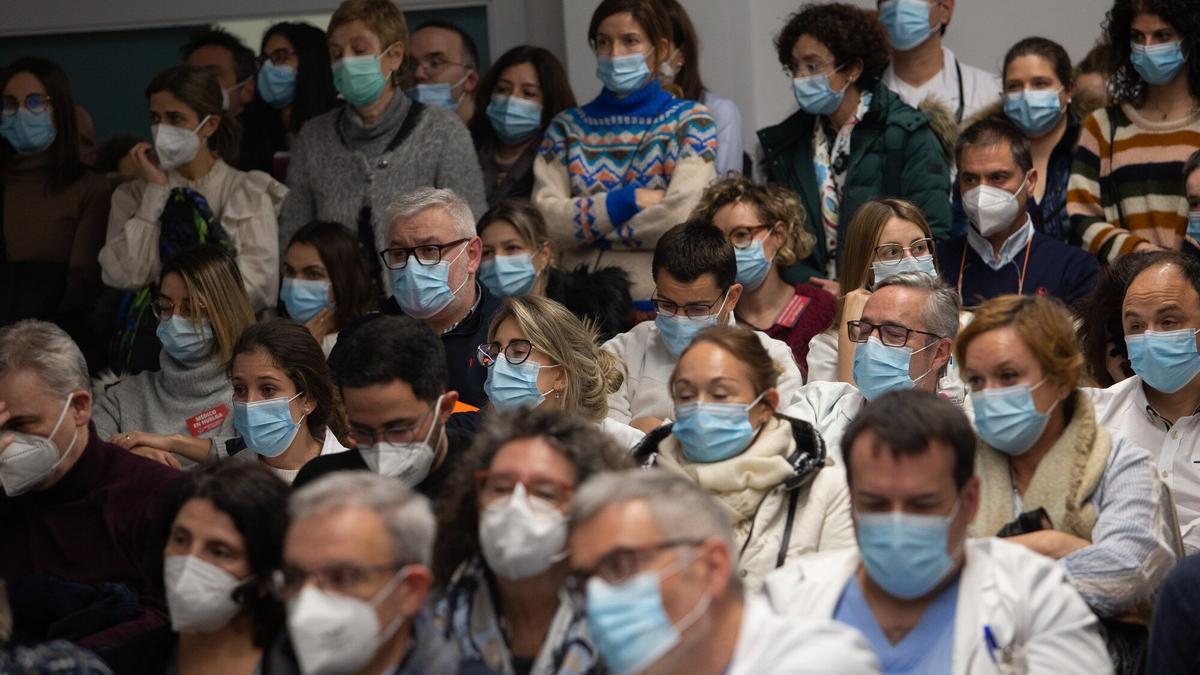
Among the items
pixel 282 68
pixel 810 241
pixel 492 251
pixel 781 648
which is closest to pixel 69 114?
pixel 282 68

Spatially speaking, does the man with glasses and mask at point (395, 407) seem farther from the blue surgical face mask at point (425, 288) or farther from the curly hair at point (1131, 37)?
the curly hair at point (1131, 37)

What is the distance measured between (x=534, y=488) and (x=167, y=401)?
106 inches

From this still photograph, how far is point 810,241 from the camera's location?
636cm

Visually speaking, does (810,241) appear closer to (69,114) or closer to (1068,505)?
(1068,505)

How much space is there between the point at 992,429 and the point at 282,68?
413 centimetres

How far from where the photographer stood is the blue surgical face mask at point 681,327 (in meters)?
5.66

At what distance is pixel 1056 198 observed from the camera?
641 centimetres

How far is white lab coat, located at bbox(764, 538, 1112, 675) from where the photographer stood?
3543 millimetres

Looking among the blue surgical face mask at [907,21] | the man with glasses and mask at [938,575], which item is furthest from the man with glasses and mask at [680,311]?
the man with glasses and mask at [938,575]

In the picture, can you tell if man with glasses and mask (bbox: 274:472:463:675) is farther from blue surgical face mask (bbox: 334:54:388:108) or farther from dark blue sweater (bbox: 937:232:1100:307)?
blue surgical face mask (bbox: 334:54:388:108)

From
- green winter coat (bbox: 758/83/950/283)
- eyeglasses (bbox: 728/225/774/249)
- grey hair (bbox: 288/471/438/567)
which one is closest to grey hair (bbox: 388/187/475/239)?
eyeglasses (bbox: 728/225/774/249)

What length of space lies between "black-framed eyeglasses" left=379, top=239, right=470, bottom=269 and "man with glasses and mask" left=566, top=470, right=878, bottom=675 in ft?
8.54

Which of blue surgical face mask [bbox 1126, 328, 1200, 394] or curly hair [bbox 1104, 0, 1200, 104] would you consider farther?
curly hair [bbox 1104, 0, 1200, 104]

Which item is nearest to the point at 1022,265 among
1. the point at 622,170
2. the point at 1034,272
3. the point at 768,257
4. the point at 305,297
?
the point at 1034,272
